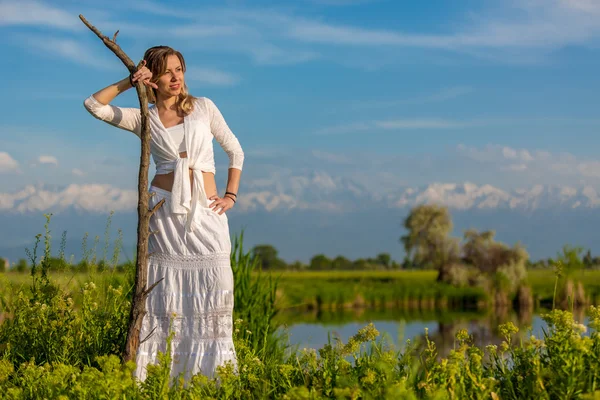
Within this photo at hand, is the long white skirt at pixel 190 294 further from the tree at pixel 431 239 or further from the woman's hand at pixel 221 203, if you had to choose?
the tree at pixel 431 239

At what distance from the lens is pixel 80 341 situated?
19.2 feet

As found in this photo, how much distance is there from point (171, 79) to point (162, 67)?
0.11 meters

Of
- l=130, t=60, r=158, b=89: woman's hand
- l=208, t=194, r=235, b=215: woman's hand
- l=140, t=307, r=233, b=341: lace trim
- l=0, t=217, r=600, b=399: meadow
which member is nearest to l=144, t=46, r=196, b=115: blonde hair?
l=130, t=60, r=158, b=89: woman's hand

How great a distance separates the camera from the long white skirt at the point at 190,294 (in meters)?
4.79

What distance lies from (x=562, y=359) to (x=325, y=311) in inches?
1009

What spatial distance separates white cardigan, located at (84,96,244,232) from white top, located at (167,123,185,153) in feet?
0.10

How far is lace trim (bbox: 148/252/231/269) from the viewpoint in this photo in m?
4.82

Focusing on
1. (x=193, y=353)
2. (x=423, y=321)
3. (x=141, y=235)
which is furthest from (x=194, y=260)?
(x=423, y=321)

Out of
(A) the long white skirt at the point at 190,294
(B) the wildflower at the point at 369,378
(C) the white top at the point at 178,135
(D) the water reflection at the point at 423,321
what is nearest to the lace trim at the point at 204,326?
(A) the long white skirt at the point at 190,294

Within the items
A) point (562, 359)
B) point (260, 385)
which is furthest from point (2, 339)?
point (562, 359)

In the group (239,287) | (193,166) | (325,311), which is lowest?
(325,311)

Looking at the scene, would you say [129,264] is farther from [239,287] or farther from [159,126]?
[159,126]

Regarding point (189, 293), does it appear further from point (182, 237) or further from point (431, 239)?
point (431, 239)

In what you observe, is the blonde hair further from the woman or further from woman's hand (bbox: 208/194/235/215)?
woman's hand (bbox: 208/194/235/215)
